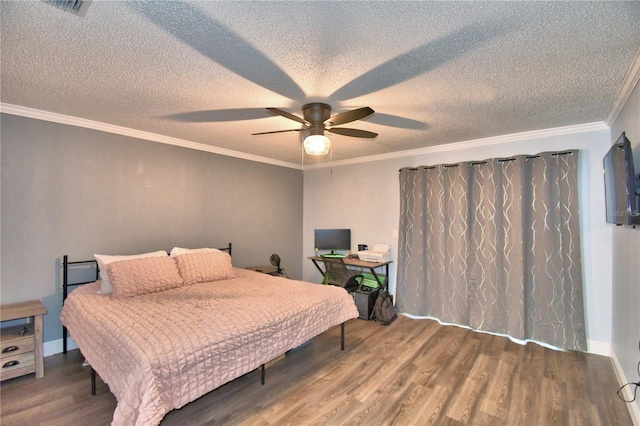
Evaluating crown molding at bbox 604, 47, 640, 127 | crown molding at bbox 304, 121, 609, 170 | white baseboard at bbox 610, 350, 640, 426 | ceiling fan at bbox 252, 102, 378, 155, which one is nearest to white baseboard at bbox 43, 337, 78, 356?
ceiling fan at bbox 252, 102, 378, 155

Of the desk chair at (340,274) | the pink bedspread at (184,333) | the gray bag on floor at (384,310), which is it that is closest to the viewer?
the pink bedspread at (184,333)

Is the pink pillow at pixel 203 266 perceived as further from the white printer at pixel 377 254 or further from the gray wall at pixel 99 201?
the white printer at pixel 377 254

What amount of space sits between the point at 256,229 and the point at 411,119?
297 centimetres

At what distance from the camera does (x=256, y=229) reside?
15.8 ft

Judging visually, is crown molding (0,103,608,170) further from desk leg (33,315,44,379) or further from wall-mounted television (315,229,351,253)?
desk leg (33,315,44,379)

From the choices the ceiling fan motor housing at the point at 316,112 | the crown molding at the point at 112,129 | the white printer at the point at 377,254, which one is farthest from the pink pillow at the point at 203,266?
the ceiling fan motor housing at the point at 316,112

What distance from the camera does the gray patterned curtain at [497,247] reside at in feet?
10.2

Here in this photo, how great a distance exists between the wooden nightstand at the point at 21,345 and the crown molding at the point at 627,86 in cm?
480

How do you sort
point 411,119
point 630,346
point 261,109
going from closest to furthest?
point 630,346 < point 261,109 < point 411,119

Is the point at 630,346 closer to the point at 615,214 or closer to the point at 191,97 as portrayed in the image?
Answer: the point at 615,214

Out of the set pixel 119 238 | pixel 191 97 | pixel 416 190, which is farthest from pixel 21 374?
pixel 416 190

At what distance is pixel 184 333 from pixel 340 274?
2.56 metres

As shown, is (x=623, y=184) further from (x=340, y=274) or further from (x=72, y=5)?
(x=72, y=5)

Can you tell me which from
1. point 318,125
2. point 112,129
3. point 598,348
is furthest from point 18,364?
point 598,348
